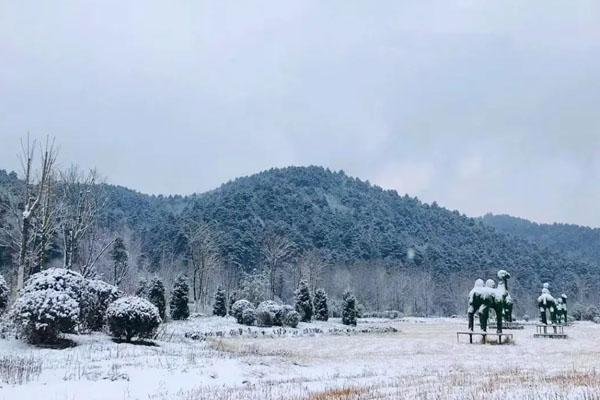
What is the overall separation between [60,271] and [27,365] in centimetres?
712

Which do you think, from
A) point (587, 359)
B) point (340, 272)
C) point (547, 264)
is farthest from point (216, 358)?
point (547, 264)

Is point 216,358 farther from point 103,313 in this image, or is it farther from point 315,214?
point 315,214

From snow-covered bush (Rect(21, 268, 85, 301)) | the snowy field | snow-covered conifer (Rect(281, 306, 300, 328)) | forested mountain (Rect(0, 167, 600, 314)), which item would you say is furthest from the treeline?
the snowy field

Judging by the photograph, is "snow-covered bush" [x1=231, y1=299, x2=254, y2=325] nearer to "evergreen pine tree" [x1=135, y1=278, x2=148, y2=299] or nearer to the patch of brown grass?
"evergreen pine tree" [x1=135, y1=278, x2=148, y2=299]

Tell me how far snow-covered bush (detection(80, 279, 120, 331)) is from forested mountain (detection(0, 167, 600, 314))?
5010 centimetres

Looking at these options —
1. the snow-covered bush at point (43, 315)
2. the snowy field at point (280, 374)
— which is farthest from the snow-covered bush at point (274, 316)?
the snow-covered bush at point (43, 315)

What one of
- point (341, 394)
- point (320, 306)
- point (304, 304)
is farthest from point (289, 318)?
point (341, 394)

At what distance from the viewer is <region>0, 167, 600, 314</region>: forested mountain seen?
99.2 metres

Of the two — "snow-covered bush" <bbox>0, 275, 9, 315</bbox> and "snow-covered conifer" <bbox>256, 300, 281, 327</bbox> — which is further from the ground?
"snow-covered bush" <bbox>0, 275, 9, 315</bbox>

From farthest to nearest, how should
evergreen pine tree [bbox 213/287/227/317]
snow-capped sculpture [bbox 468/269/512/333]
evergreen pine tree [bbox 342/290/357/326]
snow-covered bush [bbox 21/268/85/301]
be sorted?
evergreen pine tree [bbox 213/287/227/317], evergreen pine tree [bbox 342/290/357/326], snow-capped sculpture [bbox 468/269/512/333], snow-covered bush [bbox 21/268/85/301]

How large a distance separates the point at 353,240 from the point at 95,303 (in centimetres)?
11218

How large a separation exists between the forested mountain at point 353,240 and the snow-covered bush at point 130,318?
2107 inches

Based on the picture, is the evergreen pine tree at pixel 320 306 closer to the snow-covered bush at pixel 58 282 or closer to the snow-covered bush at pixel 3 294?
the snow-covered bush at pixel 58 282

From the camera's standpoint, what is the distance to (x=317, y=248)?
11706cm
